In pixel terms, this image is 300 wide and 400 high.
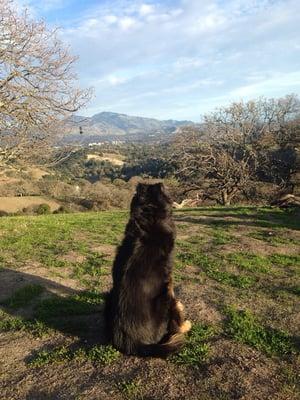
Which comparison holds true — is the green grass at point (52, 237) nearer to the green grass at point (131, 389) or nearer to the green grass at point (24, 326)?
the green grass at point (24, 326)

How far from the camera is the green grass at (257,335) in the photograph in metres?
4.76

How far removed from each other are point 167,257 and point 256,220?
726cm

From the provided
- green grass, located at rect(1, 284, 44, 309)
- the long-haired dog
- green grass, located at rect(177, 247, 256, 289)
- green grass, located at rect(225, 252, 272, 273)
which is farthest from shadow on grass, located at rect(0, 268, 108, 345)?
green grass, located at rect(225, 252, 272, 273)

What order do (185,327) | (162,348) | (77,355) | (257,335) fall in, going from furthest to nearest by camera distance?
(257,335) < (185,327) < (77,355) < (162,348)

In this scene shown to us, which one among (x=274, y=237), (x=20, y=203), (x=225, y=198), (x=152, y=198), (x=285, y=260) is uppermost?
(x=152, y=198)

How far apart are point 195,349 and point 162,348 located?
41 cm

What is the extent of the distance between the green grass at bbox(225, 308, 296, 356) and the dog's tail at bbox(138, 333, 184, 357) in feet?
2.50

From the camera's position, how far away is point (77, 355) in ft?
15.9

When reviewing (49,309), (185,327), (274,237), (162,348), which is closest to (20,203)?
(274,237)

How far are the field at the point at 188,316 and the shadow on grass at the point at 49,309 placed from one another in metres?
0.02

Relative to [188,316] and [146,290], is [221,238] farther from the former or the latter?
[146,290]

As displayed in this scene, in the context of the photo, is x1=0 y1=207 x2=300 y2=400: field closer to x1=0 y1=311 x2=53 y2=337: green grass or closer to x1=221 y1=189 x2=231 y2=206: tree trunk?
x1=0 y1=311 x2=53 y2=337: green grass

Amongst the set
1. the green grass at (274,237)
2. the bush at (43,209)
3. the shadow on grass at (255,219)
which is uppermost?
the shadow on grass at (255,219)

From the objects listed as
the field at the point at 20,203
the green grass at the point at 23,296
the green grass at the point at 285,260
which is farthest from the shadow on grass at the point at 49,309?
the field at the point at 20,203
